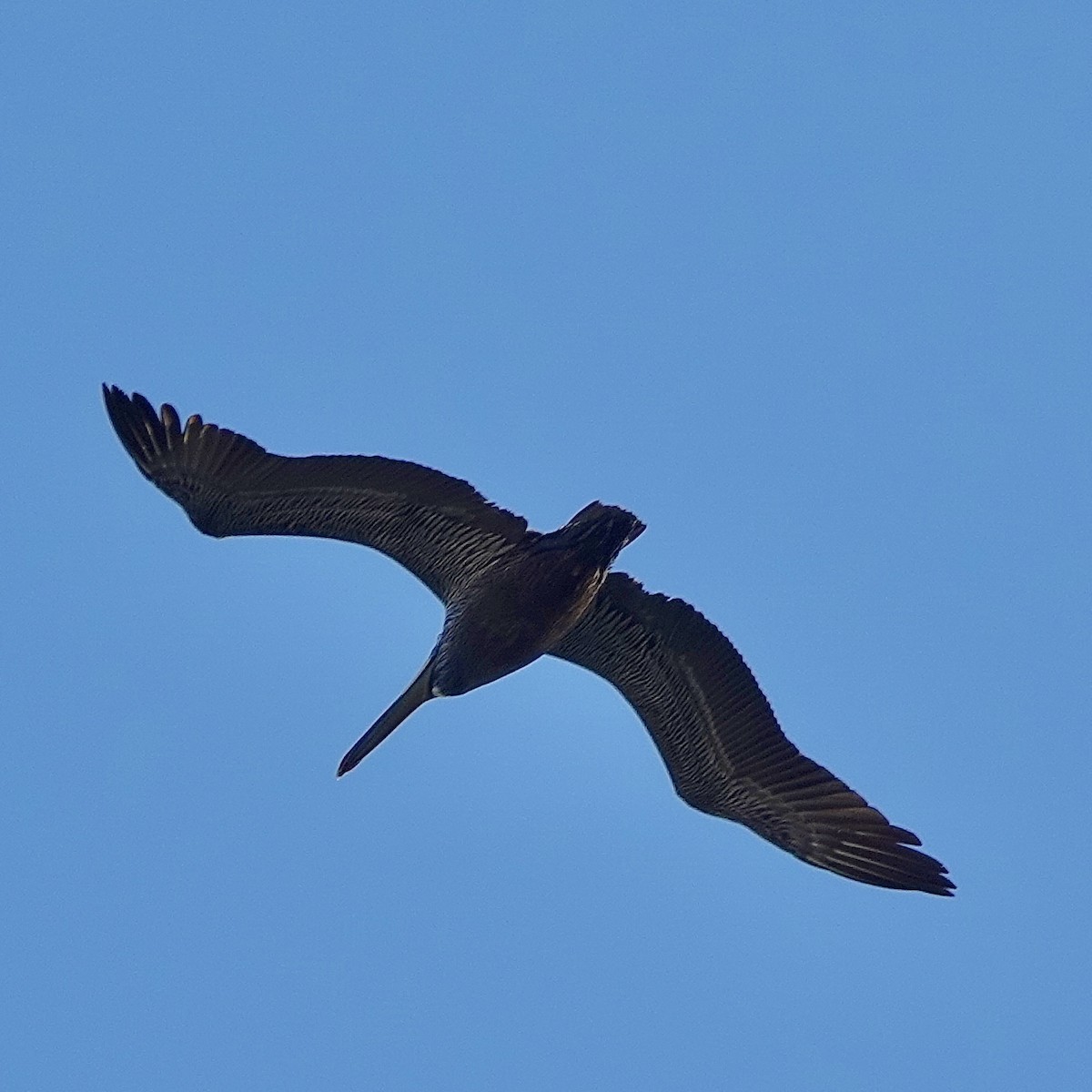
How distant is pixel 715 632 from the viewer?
15.7 metres

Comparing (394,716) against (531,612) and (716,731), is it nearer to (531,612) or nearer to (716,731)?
(531,612)

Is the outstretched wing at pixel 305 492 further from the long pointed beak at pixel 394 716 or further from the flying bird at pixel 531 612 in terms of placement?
the long pointed beak at pixel 394 716

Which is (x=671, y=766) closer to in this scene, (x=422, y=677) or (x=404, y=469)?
(x=422, y=677)

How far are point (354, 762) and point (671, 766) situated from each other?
2919 mm

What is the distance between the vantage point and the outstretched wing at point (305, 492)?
626 inches

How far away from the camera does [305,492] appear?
52.3ft

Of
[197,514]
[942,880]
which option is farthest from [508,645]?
[942,880]

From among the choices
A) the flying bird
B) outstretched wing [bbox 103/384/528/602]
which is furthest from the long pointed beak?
outstretched wing [bbox 103/384/528/602]

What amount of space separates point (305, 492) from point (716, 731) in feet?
14.1

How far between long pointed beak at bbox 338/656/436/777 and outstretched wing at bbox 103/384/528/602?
98 centimetres

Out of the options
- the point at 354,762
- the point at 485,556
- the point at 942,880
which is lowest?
the point at 354,762

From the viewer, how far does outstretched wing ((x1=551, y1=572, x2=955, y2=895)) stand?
15570mm

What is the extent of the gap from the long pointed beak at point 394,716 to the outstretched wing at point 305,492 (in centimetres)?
98

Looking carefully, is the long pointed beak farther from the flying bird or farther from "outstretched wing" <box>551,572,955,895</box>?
"outstretched wing" <box>551,572,955,895</box>
